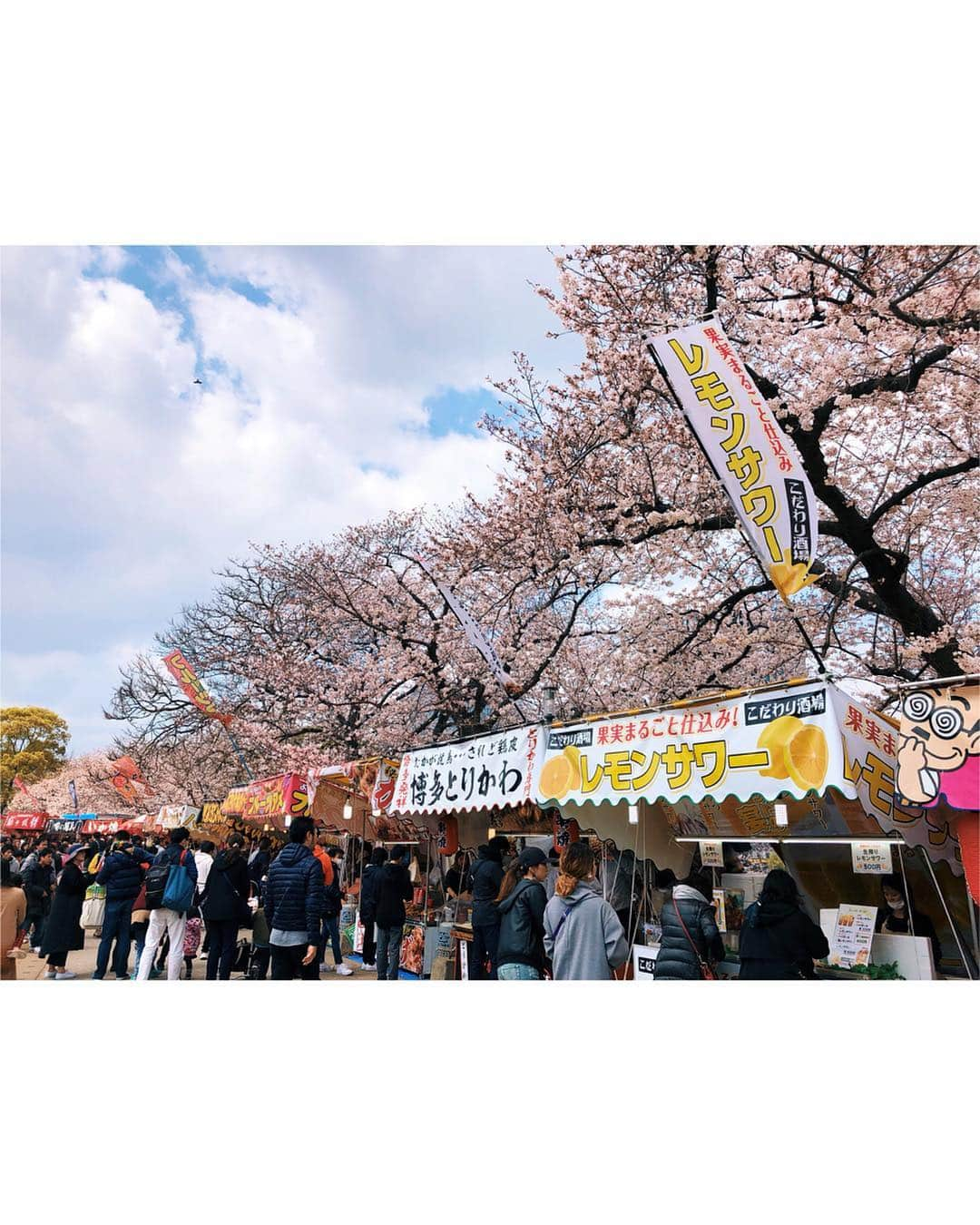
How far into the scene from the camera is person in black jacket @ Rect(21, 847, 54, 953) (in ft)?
37.1

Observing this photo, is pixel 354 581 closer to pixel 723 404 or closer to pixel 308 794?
pixel 308 794

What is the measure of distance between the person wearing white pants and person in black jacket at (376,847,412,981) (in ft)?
7.91

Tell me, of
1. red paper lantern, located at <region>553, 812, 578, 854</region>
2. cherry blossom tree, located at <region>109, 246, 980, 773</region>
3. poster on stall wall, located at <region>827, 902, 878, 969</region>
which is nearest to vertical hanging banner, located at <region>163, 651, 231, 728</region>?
cherry blossom tree, located at <region>109, 246, 980, 773</region>

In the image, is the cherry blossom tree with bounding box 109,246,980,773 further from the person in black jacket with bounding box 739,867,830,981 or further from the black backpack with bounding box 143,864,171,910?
the black backpack with bounding box 143,864,171,910

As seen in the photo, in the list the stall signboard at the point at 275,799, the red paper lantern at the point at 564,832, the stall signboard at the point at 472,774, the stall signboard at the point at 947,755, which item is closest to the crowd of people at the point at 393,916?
the red paper lantern at the point at 564,832

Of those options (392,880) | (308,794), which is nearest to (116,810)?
(308,794)

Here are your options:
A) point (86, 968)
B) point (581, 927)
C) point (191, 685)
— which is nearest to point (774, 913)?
point (581, 927)

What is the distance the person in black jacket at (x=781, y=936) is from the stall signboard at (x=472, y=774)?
92.5 inches

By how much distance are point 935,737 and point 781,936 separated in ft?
5.64

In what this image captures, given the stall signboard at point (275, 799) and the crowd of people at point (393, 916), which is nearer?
the crowd of people at point (393, 916)

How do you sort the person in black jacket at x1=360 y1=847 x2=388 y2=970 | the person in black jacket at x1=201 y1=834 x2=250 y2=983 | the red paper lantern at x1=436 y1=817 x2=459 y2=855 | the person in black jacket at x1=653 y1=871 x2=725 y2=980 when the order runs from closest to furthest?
the person in black jacket at x1=653 y1=871 x2=725 y2=980 < the person in black jacket at x1=201 y1=834 x2=250 y2=983 < the person in black jacket at x1=360 y1=847 x2=388 y2=970 < the red paper lantern at x1=436 y1=817 x2=459 y2=855

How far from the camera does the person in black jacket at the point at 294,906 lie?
6504 millimetres

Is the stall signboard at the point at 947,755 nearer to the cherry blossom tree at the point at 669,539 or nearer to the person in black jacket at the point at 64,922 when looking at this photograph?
the cherry blossom tree at the point at 669,539

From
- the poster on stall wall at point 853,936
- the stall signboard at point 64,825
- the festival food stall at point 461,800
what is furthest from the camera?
the stall signboard at point 64,825
